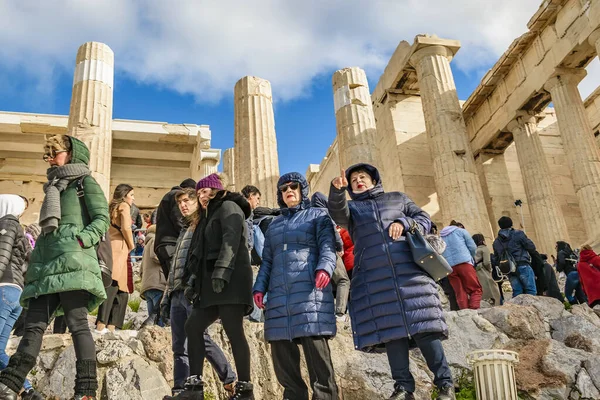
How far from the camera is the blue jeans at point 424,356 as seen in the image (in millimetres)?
4141

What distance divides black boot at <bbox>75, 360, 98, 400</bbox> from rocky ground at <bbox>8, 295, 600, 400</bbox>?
729 mm

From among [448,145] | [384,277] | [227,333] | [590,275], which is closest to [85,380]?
[227,333]

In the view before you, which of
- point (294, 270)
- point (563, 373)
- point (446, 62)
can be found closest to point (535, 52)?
point (446, 62)

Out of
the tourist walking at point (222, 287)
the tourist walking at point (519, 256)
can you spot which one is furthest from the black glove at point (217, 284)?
the tourist walking at point (519, 256)

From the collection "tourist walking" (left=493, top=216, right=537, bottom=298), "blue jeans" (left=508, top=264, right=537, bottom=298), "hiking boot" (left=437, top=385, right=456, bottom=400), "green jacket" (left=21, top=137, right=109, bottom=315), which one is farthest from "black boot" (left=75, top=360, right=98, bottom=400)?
"blue jeans" (left=508, top=264, right=537, bottom=298)

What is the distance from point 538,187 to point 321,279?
58.7 feet

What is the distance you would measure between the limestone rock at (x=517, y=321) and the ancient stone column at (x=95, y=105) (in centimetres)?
1044

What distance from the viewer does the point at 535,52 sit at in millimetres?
20031

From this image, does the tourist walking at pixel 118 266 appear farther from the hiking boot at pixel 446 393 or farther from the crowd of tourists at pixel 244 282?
the hiking boot at pixel 446 393

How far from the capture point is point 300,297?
429cm

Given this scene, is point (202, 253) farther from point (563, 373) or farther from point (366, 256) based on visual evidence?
point (563, 373)

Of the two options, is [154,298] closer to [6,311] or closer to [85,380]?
[6,311]

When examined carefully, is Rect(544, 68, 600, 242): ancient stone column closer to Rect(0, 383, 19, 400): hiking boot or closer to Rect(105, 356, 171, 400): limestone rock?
Rect(105, 356, 171, 400): limestone rock

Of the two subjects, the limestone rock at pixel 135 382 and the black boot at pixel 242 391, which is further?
the limestone rock at pixel 135 382
